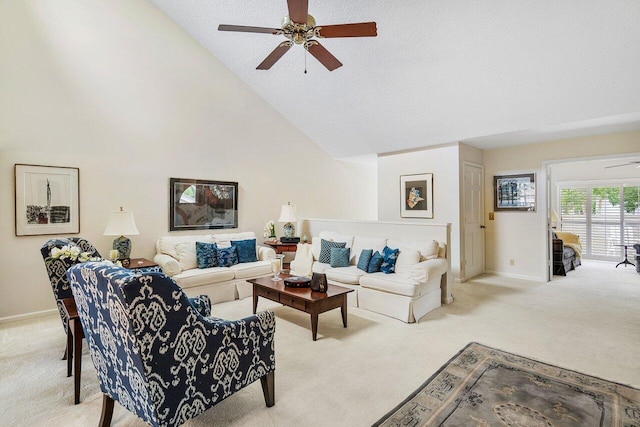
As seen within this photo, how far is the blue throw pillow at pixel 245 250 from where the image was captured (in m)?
5.03

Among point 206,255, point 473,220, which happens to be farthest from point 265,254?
point 473,220

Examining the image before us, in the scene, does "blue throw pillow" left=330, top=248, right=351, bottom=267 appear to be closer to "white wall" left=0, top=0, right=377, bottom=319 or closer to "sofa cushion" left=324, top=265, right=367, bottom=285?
"sofa cushion" left=324, top=265, right=367, bottom=285

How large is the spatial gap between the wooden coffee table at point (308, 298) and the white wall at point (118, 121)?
2.33m

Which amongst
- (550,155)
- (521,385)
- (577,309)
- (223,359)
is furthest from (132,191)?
(550,155)

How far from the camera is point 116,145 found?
176 inches

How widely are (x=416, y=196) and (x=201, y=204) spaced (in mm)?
3771

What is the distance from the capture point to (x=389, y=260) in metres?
4.16

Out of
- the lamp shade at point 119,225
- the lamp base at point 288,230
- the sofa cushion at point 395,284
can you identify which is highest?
the lamp shade at point 119,225

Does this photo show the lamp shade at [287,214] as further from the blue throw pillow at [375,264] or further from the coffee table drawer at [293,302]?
the coffee table drawer at [293,302]

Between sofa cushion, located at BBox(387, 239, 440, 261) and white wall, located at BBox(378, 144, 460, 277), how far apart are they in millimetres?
1437

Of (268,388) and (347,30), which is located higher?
(347,30)

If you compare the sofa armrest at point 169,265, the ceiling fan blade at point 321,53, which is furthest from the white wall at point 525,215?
the sofa armrest at point 169,265

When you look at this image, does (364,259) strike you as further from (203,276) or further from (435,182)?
(435,182)

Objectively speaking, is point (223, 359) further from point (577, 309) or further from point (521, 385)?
point (577, 309)
